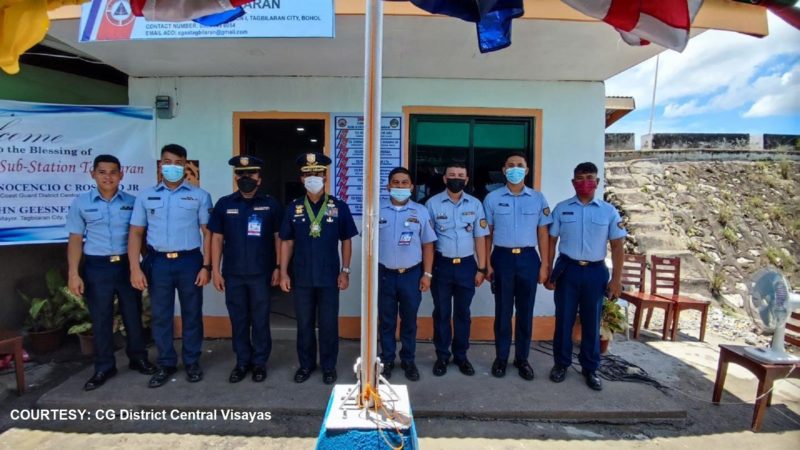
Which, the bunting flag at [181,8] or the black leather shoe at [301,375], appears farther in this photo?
the black leather shoe at [301,375]

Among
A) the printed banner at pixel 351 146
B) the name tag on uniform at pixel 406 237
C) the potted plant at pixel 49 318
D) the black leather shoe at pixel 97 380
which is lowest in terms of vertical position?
the black leather shoe at pixel 97 380

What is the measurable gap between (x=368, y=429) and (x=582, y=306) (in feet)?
8.20

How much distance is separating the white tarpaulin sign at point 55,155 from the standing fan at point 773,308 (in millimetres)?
5602

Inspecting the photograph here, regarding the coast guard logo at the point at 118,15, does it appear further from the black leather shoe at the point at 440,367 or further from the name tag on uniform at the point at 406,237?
the black leather shoe at the point at 440,367

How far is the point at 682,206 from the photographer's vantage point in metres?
10.4

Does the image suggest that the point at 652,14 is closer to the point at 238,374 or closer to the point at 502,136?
the point at 502,136

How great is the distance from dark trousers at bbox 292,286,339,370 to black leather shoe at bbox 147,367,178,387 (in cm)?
111

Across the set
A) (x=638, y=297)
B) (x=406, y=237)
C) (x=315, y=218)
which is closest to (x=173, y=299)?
(x=315, y=218)

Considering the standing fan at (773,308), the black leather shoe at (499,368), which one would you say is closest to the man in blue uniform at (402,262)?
the black leather shoe at (499,368)

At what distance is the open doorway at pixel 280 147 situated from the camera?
442 cm

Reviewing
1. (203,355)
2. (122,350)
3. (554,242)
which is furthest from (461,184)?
(122,350)

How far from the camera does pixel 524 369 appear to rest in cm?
365

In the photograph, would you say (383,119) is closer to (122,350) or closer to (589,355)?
(589,355)

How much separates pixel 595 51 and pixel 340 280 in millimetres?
2919
